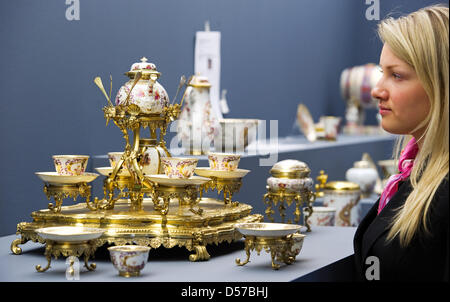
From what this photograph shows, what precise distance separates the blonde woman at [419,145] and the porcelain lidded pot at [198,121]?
7.25ft

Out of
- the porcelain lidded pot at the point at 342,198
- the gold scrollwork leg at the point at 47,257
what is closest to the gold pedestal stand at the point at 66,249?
the gold scrollwork leg at the point at 47,257

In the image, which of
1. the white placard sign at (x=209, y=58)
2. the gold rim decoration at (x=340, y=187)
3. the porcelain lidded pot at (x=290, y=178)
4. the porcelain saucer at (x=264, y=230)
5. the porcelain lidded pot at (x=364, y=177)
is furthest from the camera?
the porcelain lidded pot at (x=364, y=177)

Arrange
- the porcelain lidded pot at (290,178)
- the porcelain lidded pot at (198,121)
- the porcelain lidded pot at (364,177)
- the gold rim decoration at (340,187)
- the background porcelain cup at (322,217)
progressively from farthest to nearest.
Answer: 1. the porcelain lidded pot at (364,177)
2. the gold rim decoration at (340,187)
3. the porcelain lidded pot at (198,121)
4. the background porcelain cup at (322,217)
5. the porcelain lidded pot at (290,178)

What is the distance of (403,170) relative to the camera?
83.1 inches

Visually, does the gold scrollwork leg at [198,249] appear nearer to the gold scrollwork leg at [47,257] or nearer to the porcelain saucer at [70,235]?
the porcelain saucer at [70,235]

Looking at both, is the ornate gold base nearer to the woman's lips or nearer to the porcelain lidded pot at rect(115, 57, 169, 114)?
the porcelain lidded pot at rect(115, 57, 169, 114)

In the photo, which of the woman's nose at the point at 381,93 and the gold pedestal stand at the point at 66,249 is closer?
the woman's nose at the point at 381,93

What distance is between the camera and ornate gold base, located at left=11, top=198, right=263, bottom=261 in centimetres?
253

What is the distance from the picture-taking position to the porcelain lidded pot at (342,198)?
15.7ft

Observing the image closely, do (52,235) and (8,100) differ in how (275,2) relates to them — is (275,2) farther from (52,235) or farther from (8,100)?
(52,235)

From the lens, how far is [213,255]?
2.67 metres

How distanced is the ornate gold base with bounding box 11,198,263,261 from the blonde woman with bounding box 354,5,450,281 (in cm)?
68

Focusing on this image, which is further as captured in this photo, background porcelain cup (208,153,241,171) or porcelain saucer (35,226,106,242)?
background porcelain cup (208,153,241,171)

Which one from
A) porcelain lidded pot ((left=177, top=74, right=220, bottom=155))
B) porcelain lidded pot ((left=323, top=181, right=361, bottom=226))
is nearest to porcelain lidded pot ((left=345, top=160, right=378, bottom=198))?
porcelain lidded pot ((left=323, top=181, right=361, bottom=226))
